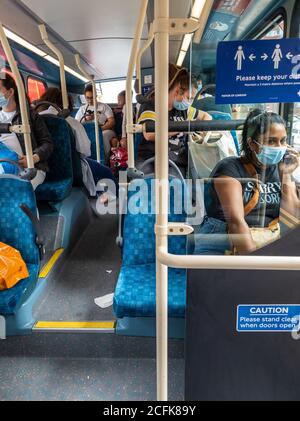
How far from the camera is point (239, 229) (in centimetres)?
125

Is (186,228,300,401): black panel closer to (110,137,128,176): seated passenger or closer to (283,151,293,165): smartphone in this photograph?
(283,151,293,165): smartphone

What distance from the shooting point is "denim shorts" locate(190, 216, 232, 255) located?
1268 millimetres

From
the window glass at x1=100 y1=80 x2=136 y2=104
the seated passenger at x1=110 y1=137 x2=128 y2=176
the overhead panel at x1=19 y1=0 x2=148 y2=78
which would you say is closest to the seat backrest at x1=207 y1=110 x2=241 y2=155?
the overhead panel at x1=19 y1=0 x2=148 y2=78

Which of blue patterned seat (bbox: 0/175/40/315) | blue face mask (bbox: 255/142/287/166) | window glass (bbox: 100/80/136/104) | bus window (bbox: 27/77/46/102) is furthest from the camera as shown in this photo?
window glass (bbox: 100/80/136/104)

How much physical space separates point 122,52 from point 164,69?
5.62m

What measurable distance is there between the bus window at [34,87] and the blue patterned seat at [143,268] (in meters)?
4.72

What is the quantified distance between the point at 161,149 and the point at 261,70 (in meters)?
0.37

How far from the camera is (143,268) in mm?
2219

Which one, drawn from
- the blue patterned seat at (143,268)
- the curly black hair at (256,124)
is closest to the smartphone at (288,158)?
the curly black hair at (256,124)

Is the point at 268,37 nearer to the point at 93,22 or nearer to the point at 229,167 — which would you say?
the point at 229,167

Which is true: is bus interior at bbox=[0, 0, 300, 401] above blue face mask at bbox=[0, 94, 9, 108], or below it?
below

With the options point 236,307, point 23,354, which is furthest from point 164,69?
point 23,354

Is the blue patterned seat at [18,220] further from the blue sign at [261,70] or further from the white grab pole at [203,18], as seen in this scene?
the blue sign at [261,70]

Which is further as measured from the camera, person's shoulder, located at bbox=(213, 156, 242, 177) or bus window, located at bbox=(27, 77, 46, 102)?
bus window, located at bbox=(27, 77, 46, 102)
